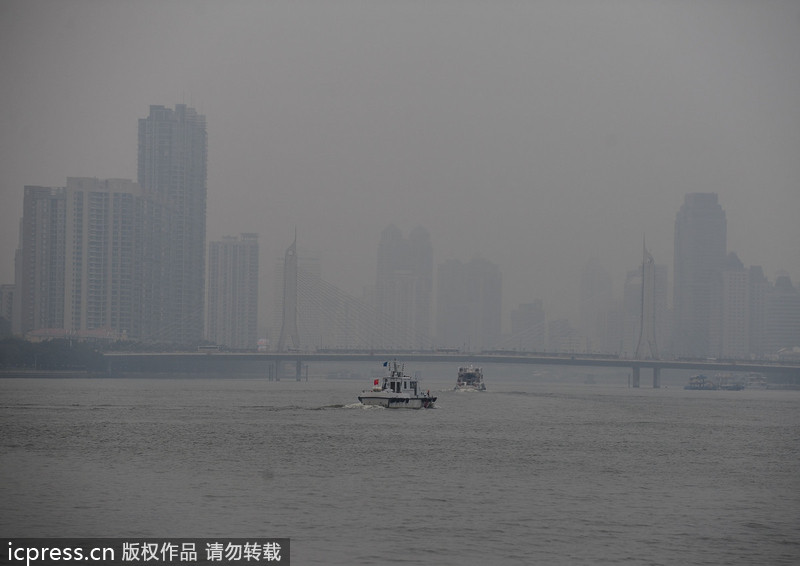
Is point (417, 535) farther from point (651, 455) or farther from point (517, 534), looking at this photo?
point (651, 455)

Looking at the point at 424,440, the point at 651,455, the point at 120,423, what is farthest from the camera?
the point at 120,423

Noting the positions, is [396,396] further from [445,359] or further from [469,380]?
[445,359]

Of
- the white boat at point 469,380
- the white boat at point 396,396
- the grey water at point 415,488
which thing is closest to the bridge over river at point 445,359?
the white boat at point 469,380

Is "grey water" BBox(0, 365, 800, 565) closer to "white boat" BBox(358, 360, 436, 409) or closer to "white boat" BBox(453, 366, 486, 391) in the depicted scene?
"white boat" BBox(358, 360, 436, 409)

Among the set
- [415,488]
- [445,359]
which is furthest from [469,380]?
[415,488]

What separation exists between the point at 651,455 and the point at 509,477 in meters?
13.0

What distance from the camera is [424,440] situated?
2343 inches

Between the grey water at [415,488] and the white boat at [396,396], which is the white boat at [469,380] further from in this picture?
the grey water at [415,488]

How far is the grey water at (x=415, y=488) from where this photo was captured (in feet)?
99.6

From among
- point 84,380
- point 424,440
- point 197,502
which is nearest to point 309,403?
point 424,440

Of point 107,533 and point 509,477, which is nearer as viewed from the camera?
point 107,533

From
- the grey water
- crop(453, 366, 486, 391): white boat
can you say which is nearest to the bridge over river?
crop(453, 366, 486, 391): white boat

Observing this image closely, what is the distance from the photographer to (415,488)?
131 feet

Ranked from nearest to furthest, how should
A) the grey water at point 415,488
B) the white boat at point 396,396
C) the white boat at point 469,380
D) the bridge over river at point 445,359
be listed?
the grey water at point 415,488
the white boat at point 396,396
the white boat at point 469,380
the bridge over river at point 445,359
